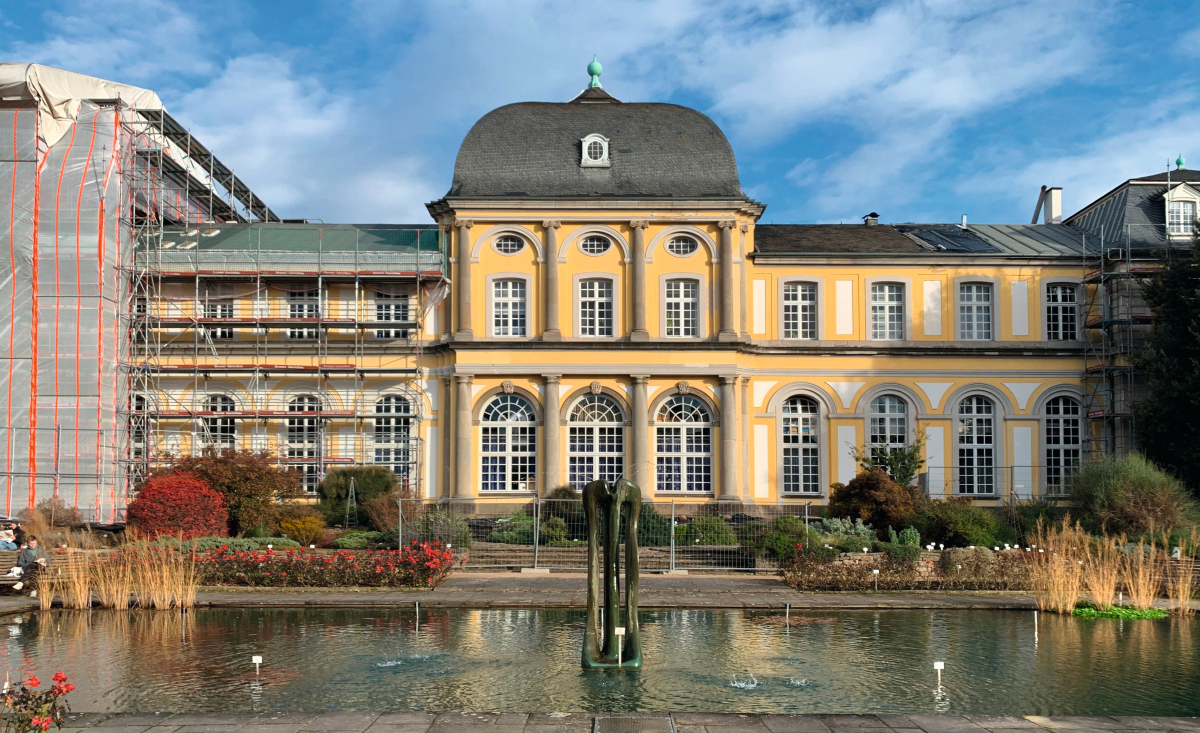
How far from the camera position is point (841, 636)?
543 inches

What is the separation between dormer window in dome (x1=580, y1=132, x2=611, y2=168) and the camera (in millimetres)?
32719

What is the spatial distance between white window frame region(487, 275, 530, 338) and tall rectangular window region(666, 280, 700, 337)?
14.2ft

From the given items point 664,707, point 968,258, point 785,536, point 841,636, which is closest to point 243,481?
point 785,536

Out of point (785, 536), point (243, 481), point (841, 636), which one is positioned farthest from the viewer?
point (243, 481)

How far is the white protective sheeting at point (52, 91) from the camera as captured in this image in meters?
28.1

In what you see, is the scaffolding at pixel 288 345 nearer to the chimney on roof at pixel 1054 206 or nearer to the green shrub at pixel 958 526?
the green shrub at pixel 958 526

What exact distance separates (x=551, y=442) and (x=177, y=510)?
11210mm

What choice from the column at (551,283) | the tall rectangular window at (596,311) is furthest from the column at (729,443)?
the column at (551,283)

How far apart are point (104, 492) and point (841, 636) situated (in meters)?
22.1

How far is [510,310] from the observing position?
32.1 m

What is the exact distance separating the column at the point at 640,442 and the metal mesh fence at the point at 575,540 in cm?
506

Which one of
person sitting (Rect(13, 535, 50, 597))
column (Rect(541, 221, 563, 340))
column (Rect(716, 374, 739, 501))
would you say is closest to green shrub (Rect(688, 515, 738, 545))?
column (Rect(716, 374, 739, 501))

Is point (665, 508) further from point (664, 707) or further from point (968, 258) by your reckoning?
point (664, 707)

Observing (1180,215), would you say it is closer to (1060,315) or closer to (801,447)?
(1060,315)
